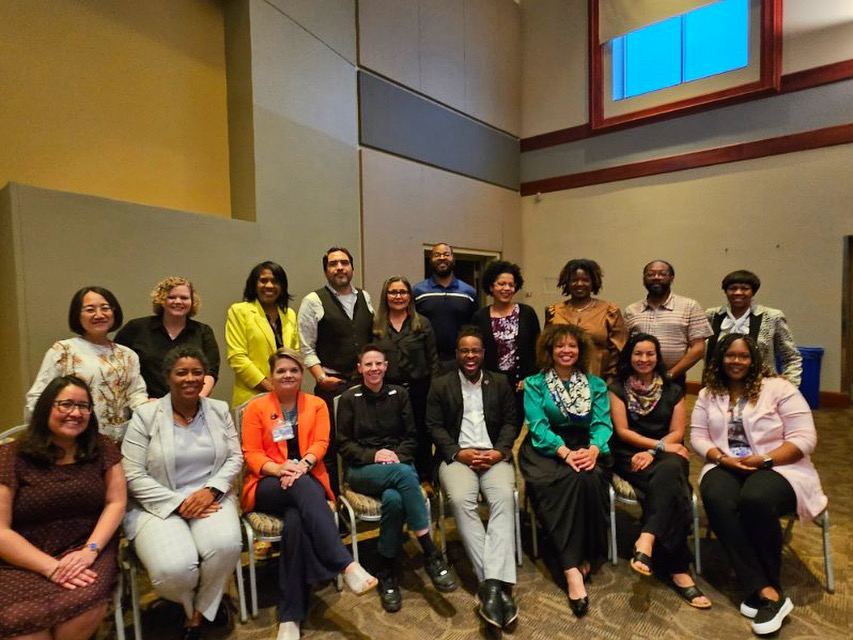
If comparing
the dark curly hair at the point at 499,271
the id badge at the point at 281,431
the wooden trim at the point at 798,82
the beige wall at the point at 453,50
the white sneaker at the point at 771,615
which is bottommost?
the white sneaker at the point at 771,615

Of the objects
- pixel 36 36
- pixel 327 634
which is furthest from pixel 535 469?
pixel 36 36

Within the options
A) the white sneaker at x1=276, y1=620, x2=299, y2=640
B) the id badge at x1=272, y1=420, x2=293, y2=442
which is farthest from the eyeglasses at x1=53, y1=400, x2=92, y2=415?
the white sneaker at x1=276, y1=620, x2=299, y2=640

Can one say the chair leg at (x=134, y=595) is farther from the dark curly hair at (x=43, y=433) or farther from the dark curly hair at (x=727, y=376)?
the dark curly hair at (x=727, y=376)

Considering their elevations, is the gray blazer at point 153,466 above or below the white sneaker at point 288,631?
above

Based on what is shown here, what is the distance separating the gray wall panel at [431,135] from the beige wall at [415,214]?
154 mm

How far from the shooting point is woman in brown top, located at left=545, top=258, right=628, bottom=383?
2.94 m

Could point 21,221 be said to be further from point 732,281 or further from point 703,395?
point 732,281

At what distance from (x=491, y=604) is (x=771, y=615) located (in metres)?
1.16

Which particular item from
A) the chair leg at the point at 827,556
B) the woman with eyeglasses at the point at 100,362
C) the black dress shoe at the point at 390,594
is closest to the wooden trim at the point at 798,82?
the chair leg at the point at 827,556

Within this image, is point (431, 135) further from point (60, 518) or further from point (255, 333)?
point (60, 518)

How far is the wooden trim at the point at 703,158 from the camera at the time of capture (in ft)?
19.2

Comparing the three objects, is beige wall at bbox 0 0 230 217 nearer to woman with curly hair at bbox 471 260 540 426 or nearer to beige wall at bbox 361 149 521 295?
beige wall at bbox 361 149 521 295

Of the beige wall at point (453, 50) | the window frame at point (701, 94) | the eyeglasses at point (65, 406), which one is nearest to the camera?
the eyeglasses at point (65, 406)

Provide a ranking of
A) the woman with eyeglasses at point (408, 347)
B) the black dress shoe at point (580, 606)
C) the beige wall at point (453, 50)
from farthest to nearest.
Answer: the beige wall at point (453, 50) → the woman with eyeglasses at point (408, 347) → the black dress shoe at point (580, 606)
